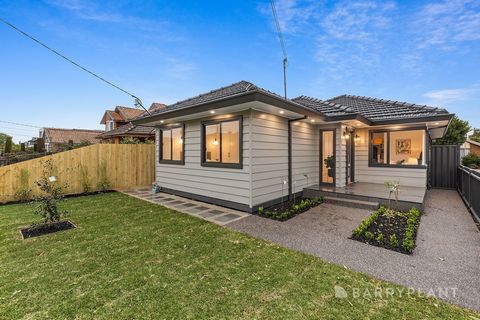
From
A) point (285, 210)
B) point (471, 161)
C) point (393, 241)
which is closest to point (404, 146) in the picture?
point (285, 210)

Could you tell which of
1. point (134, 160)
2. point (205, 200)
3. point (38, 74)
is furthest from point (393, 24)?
point (38, 74)

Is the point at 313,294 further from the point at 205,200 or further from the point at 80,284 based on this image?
the point at 205,200

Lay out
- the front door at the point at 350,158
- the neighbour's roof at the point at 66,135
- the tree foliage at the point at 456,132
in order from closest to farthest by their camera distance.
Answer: the front door at the point at 350,158, the tree foliage at the point at 456,132, the neighbour's roof at the point at 66,135

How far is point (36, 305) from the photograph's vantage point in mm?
2061

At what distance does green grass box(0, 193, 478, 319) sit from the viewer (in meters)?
2.00

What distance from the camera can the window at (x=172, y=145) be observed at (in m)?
7.39

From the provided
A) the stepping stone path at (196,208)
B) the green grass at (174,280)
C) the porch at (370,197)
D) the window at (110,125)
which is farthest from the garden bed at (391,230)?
the window at (110,125)

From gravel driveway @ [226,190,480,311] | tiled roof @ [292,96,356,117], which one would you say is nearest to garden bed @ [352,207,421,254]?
gravel driveway @ [226,190,480,311]

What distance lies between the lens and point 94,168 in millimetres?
8078

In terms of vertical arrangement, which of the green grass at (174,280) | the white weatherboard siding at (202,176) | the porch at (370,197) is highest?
the white weatherboard siding at (202,176)

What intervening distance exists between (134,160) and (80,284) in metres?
7.42

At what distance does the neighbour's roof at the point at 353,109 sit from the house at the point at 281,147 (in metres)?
0.03

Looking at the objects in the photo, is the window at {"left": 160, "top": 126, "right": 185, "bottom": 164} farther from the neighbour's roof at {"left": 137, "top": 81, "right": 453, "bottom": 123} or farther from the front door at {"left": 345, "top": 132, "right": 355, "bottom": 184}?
the front door at {"left": 345, "top": 132, "right": 355, "bottom": 184}

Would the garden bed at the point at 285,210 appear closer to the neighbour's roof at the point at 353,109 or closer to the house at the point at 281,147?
the house at the point at 281,147
